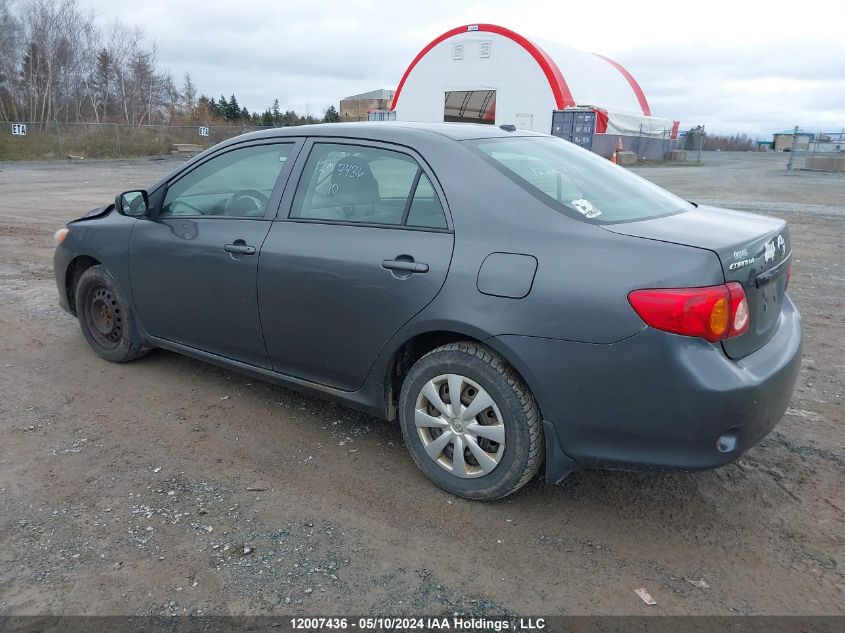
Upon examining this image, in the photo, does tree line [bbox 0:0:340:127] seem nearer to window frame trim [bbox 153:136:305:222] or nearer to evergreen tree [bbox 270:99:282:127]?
evergreen tree [bbox 270:99:282:127]

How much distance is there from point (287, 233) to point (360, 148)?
0.60 m

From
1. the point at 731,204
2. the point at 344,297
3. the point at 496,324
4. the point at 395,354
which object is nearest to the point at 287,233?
the point at 344,297

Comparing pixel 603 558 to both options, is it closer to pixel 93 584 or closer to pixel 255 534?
pixel 255 534

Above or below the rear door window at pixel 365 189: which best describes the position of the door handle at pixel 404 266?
below

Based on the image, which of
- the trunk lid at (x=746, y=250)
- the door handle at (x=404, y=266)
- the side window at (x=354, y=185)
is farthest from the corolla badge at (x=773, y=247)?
the side window at (x=354, y=185)

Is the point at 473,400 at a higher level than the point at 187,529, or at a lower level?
higher

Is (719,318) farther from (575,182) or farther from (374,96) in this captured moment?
(374,96)

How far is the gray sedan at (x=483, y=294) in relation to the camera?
2578mm

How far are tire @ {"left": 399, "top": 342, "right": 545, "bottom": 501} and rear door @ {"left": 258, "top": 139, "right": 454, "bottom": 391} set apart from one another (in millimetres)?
291

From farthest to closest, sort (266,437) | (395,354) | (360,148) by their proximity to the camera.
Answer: (266,437), (360,148), (395,354)

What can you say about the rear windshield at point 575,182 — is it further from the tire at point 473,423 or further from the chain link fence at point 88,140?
the chain link fence at point 88,140

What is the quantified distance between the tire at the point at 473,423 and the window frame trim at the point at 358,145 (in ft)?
2.05

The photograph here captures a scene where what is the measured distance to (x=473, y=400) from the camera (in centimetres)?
298

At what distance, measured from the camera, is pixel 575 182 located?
3.30 metres
